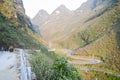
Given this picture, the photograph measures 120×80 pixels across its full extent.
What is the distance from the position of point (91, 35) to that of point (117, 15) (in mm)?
29320

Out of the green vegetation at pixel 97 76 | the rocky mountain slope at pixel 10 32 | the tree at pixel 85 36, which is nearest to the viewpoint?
the rocky mountain slope at pixel 10 32

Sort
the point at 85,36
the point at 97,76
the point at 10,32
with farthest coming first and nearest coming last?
the point at 85,36 < the point at 97,76 < the point at 10,32

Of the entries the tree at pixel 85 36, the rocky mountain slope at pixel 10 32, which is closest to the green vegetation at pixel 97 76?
the rocky mountain slope at pixel 10 32

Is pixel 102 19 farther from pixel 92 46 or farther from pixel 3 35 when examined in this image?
pixel 3 35

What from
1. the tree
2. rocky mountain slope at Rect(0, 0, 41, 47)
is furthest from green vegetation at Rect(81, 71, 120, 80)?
the tree

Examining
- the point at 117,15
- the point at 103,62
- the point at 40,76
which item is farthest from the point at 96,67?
the point at 40,76

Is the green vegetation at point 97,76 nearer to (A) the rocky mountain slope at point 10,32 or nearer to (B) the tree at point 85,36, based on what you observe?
(A) the rocky mountain slope at point 10,32

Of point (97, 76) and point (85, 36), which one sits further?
point (85, 36)

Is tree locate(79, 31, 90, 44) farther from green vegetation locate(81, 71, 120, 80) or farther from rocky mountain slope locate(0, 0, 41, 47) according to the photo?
green vegetation locate(81, 71, 120, 80)

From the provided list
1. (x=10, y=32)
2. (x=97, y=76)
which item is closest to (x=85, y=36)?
(x=97, y=76)

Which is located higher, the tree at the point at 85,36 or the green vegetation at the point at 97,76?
the tree at the point at 85,36

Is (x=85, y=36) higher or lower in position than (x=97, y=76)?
higher

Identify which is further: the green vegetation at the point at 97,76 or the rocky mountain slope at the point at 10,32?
the green vegetation at the point at 97,76

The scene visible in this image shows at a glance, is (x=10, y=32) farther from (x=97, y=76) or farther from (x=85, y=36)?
(x=85, y=36)
